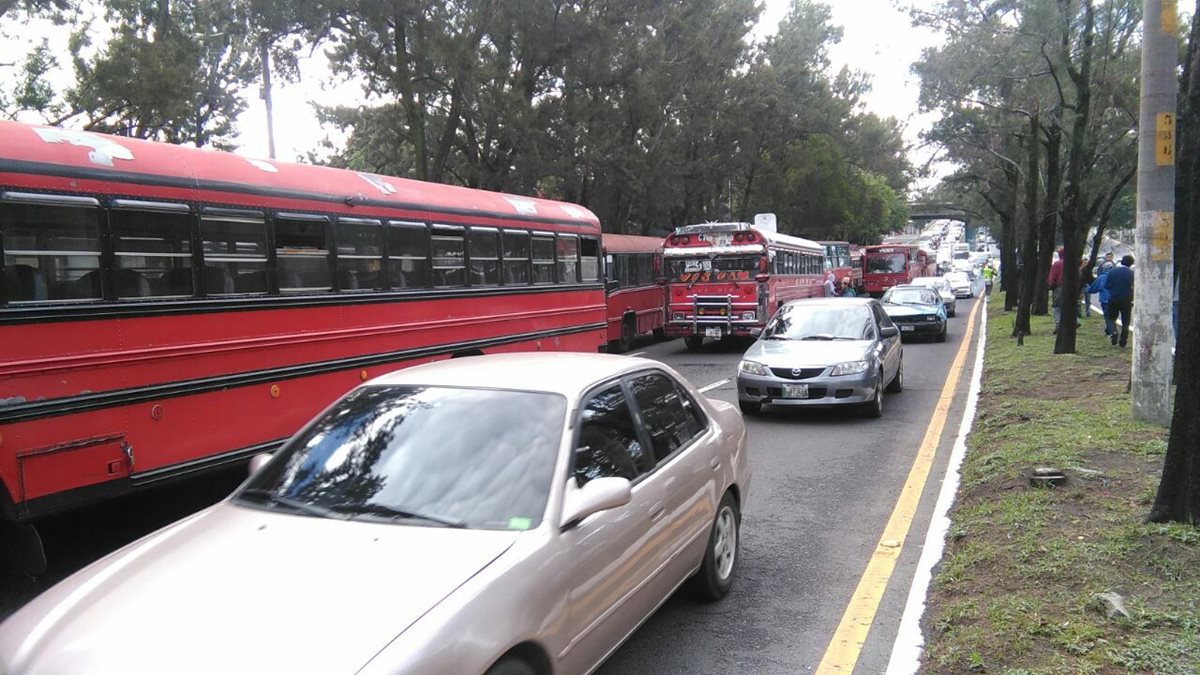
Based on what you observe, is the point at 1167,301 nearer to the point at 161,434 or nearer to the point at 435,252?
the point at 435,252

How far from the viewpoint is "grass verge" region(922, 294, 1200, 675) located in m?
3.76

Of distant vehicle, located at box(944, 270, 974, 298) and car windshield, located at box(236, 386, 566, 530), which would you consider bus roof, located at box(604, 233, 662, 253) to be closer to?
car windshield, located at box(236, 386, 566, 530)

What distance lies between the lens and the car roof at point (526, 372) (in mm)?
3898

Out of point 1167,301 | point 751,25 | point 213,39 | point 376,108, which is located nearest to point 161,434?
point 1167,301

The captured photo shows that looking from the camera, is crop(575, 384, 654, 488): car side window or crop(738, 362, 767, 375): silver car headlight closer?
crop(575, 384, 654, 488): car side window

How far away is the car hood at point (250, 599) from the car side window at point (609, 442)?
2.06 ft

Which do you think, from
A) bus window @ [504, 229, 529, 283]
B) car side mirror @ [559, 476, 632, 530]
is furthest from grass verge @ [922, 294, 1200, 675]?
bus window @ [504, 229, 529, 283]

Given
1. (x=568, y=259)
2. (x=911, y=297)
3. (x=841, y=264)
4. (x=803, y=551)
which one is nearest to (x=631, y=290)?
(x=911, y=297)

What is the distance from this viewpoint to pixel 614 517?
3.52m

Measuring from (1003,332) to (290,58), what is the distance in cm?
1969

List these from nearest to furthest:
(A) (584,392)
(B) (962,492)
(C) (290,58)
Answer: (A) (584,392) → (B) (962,492) → (C) (290,58)

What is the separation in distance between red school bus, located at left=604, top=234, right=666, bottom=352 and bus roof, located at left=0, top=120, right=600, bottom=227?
31.9 feet

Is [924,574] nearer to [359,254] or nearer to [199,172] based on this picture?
[359,254]

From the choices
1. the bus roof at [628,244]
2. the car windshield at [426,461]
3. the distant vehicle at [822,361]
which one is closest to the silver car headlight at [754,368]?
the distant vehicle at [822,361]
